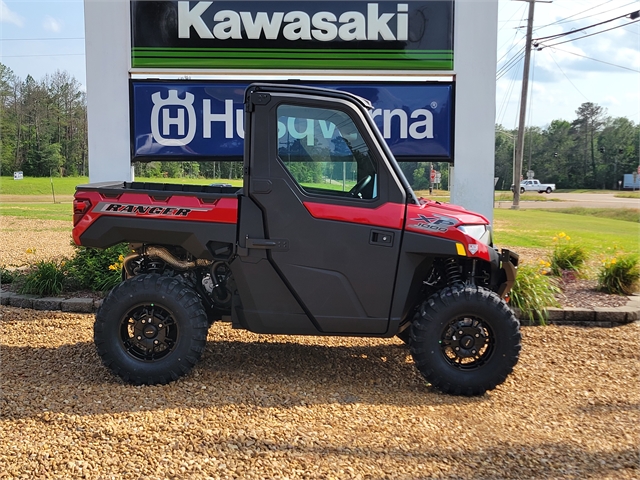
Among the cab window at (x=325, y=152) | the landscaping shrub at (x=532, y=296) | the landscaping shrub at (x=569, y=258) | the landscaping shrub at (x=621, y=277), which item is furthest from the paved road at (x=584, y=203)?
the cab window at (x=325, y=152)

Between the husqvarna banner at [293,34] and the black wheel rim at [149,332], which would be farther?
the husqvarna banner at [293,34]

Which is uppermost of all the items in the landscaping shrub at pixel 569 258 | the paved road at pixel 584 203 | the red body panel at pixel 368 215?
the red body panel at pixel 368 215

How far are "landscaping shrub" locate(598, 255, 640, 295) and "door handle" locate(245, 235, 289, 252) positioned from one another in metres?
5.19

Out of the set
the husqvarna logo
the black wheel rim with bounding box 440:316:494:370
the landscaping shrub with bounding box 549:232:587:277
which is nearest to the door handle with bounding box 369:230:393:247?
the black wheel rim with bounding box 440:316:494:370

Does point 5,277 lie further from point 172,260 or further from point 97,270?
point 172,260

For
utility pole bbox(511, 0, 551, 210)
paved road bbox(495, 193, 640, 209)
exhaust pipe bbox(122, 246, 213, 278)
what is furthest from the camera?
paved road bbox(495, 193, 640, 209)

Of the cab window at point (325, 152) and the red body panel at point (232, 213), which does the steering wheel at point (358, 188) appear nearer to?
the cab window at point (325, 152)

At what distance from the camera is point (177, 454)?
134 inches

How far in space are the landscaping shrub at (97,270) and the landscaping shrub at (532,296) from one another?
15.0 ft

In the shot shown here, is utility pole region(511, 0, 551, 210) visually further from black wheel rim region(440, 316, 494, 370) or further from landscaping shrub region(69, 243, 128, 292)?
black wheel rim region(440, 316, 494, 370)

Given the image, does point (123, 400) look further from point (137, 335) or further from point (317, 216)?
point (317, 216)

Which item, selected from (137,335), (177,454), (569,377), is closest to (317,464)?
(177,454)

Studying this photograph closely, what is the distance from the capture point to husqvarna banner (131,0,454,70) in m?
7.46

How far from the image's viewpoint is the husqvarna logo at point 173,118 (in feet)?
24.8
